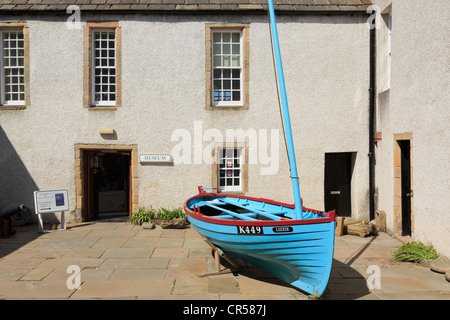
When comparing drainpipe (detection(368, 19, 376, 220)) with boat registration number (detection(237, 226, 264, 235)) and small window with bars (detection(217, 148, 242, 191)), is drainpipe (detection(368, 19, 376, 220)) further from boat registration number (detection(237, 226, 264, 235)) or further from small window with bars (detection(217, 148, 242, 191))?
boat registration number (detection(237, 226, 264, 235))

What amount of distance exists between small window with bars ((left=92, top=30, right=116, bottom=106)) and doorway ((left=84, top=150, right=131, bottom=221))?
1626 millimetres

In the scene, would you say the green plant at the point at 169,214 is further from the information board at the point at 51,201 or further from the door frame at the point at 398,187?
the door frame at the point at 398,187

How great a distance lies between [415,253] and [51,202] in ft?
29.8

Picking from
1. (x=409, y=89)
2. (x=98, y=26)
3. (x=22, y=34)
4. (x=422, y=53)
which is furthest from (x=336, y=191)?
(x=22, y=34)

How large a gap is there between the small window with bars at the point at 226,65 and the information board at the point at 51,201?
504cm

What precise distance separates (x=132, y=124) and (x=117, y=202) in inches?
121

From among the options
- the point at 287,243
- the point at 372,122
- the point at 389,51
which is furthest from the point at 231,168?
the point at 287,243

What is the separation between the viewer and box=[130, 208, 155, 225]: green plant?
11727 mm

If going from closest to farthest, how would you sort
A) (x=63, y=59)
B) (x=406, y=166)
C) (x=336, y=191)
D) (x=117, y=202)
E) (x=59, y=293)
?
(x=59, y=293) → (x=406, y=166) → (x=63, y=59) → (x=336, y=191) → (x=117, y=202)

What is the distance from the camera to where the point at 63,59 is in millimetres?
11758

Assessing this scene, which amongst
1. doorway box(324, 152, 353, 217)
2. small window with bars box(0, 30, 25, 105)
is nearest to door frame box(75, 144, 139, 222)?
small window with bars box(0, 30, 25, 105)

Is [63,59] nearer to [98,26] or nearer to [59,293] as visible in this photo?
[98,26]

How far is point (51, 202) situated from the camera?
11.2 metres
